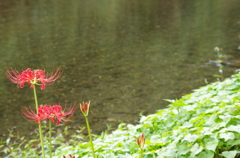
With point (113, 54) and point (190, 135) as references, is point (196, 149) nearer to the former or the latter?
point (190, 135)

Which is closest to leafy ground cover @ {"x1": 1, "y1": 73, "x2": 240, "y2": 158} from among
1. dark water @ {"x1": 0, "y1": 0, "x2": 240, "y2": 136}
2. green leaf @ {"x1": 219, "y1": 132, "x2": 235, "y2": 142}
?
green leaf @ {"x1": 219, "y1": 132, "x2": 235, "y2": 142}

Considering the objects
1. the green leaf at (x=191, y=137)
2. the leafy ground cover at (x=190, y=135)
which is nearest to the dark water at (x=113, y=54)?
the leafy ground cover at (x=190, y=135)

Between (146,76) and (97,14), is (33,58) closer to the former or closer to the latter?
(146,76)

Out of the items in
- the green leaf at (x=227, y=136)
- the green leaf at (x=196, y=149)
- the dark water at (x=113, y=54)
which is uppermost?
the dark water at (x=113, y=54)

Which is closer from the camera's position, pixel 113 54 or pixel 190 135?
pixel 190 135

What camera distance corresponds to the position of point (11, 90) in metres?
7.02

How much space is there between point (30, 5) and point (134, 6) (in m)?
5.83

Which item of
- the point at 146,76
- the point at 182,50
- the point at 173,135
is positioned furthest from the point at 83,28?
the point at 173,135

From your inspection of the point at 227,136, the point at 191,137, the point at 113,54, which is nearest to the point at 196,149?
the point at 191,137

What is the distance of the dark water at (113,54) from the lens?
6379 mm

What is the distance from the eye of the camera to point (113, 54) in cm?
980

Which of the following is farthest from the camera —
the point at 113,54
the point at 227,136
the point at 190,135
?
the point at 113,54

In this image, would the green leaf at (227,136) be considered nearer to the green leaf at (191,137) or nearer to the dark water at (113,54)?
the green leaf at (191,137)

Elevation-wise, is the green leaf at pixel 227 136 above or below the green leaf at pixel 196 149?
above
